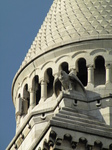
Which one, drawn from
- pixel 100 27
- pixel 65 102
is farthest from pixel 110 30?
pixel 65 102

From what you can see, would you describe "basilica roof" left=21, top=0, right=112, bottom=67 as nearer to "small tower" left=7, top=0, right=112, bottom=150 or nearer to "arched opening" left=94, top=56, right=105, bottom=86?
"small tower" left=7, top=0, right=112, bottom=150

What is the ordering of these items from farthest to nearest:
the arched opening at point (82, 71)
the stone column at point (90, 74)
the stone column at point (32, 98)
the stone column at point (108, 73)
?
the stone column at point (32, 98), the arched opening at point (82, 71), the stone column at point (90, 74), the stone column at point (108, 73)

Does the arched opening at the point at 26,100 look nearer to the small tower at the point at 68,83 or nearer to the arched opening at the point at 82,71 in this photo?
the small tower at the point at 68,83

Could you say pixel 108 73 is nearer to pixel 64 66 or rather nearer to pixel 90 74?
pixel 90 74

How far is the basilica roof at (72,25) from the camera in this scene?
5116 centimetres

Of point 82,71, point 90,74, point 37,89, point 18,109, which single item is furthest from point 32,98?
point 90,74

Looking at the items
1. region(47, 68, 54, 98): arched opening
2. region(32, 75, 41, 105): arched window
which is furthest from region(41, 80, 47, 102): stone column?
region(32, 75, 41, 105): arched window

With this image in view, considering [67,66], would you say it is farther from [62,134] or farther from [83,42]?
[62,134]

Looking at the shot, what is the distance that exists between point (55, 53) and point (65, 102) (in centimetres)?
385

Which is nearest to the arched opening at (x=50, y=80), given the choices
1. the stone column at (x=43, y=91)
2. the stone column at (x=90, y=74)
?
the stone column at (x=43, y=91)

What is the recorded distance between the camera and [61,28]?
52.3 m

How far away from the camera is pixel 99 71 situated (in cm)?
5034

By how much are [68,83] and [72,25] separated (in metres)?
4.24

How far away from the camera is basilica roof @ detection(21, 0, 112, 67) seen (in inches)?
2014
